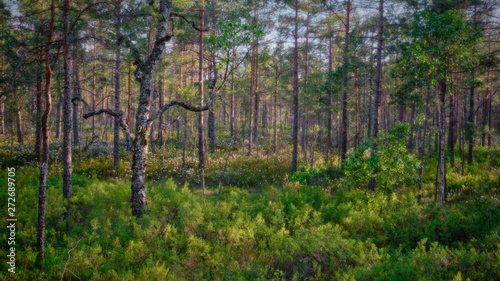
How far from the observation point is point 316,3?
14.3m

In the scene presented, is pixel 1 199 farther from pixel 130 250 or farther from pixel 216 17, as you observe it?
pixel 216 17

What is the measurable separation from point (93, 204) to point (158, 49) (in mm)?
5220

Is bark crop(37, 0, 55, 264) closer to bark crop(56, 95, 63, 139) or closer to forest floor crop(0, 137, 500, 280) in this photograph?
forest floor crop(0, 137, 500, 280)

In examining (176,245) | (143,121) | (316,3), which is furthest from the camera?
(316,3)

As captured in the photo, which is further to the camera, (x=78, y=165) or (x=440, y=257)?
(x=78, y=165)

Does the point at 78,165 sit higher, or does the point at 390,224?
the point at 78,165

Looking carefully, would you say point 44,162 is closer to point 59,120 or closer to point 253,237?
point 253,237

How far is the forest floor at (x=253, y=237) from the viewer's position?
4281 mm

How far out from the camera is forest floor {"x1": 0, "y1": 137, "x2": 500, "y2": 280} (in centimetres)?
428

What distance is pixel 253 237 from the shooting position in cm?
582

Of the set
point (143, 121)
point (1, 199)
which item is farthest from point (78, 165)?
point (143, 121)

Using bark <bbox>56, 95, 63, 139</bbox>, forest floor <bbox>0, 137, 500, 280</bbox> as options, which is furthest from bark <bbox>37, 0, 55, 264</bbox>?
bark <bbox>56, 95, 63, 139</bbox>

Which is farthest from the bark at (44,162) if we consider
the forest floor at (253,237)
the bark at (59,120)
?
the bark at (59,120)

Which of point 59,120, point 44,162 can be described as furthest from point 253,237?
point 59,120
